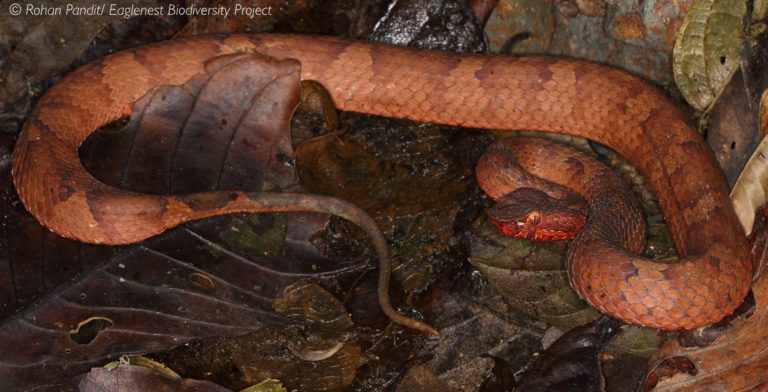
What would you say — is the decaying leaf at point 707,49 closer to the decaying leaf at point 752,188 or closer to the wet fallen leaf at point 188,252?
the decaying leaf at point 752,188

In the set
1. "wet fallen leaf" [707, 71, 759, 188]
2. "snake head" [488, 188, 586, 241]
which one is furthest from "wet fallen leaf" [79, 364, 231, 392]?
"wet fallen leaf" [707, 71, 759, 188]

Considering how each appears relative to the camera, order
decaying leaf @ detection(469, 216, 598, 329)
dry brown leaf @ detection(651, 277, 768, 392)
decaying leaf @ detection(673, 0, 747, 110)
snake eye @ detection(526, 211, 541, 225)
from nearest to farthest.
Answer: dry brown leaf @ detection(651, 277, 768, 392), decaying leaf @ detection(469, 216, 598, 329), snake eye @ detection(526, 211, 541, 225), decaying leaf @ detection(673, 0, 747, 110)

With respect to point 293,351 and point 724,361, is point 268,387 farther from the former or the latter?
point 724,361

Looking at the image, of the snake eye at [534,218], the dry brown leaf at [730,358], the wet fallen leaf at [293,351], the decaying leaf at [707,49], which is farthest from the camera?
the decaying leaf at [707,49]

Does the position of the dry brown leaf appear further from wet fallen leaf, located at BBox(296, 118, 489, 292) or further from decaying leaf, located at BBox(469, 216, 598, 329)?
wet fallen leaf, located at BBox(296, 118, 489, 292)

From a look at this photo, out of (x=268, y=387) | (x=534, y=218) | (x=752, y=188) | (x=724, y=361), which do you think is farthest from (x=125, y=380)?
(x=752, y=188)

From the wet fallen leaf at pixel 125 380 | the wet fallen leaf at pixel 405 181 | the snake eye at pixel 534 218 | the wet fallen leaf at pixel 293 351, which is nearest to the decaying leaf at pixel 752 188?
the snake eye at pixel 534 218
